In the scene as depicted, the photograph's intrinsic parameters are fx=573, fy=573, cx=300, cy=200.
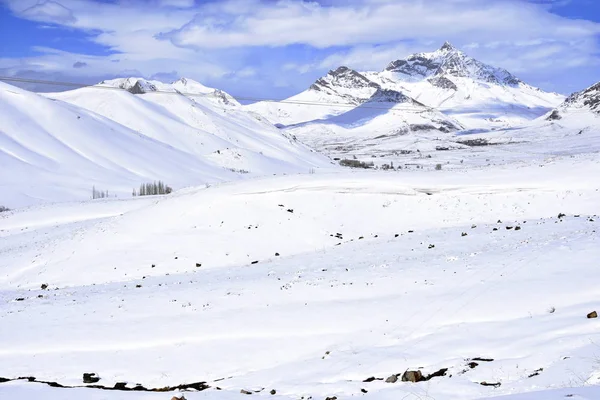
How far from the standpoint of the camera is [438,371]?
1305cm

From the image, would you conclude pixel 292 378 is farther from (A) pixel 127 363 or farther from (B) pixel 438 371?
(A) pixel 127 363

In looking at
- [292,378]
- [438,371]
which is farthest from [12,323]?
[438,371]

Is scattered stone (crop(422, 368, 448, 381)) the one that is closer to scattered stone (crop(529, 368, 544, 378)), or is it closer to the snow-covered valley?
the snow-covered valley

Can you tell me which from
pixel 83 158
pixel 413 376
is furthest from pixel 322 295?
→ pixel 83 158

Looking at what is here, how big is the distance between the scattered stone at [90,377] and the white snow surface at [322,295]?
26cm

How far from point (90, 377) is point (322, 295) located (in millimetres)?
8738

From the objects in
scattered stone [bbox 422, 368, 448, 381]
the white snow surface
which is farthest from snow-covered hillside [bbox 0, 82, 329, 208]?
scattered stone [bbox 422, 368, 448, 381]

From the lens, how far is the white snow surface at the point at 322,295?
13836mm

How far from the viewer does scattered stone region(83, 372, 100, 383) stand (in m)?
15.7

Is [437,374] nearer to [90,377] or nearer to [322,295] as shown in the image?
[322,295]

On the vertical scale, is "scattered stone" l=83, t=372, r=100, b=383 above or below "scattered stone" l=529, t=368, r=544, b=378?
below

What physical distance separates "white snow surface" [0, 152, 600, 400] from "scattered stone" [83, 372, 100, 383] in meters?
0.26

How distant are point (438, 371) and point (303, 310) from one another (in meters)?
7.42

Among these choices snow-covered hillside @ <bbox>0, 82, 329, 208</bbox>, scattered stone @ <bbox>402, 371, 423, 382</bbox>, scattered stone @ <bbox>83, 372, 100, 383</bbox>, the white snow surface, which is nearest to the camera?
scattered stone @ <bbox>402, 371, 423, 382</bbox>
